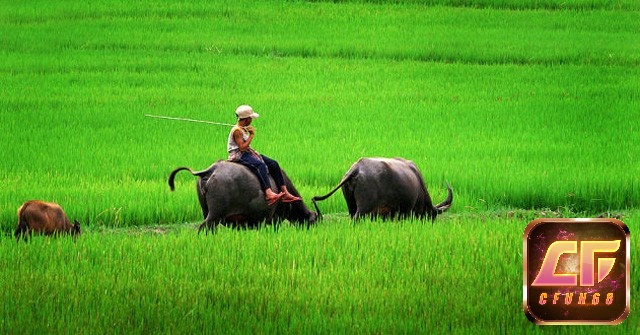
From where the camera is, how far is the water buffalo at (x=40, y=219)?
8.06 metres

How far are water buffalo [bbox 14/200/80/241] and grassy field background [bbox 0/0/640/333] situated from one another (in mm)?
265

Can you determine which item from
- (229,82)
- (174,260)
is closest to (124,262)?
(174,260)

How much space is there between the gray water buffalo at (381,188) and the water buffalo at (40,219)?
172cm

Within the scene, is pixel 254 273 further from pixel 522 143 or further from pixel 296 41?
pixel 296 41

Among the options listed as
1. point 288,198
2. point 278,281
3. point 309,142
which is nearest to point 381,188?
point 288,198

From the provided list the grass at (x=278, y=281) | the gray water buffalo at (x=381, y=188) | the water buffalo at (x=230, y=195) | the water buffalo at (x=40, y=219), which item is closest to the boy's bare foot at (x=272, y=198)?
the water buffalo at (x=230, y=195)

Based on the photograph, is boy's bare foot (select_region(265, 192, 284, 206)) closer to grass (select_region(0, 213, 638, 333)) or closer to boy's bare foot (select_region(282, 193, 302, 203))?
boy's bare foot (select_region(282, 193, 302, 203))

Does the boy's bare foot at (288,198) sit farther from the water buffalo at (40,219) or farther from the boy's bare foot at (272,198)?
the water buffalo at (40,219)

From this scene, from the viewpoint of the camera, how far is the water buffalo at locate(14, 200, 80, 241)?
8062 mm

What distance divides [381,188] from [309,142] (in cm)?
442

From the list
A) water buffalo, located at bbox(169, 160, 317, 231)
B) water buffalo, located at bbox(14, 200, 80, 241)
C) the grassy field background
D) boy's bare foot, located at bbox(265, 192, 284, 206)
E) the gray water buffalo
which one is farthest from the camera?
the gray water buffalo

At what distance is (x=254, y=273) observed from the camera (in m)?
7.13

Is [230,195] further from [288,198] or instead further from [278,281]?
[278,281]

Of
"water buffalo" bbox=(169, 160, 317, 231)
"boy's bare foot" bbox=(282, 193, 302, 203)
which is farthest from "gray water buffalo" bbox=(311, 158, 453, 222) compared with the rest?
"water buffalo" bbox=(169, 160, 317, 231)
